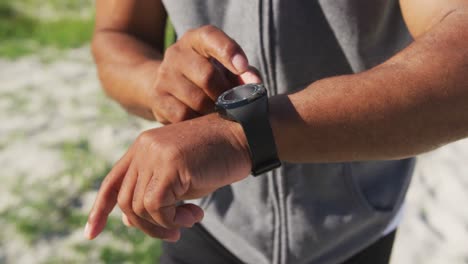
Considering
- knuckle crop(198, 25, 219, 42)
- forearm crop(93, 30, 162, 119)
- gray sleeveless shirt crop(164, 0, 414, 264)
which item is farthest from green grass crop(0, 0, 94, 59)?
knuckle crop(198, 25, 219, 42)

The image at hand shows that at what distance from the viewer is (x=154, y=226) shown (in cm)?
123

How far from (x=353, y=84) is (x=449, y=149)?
3361mm

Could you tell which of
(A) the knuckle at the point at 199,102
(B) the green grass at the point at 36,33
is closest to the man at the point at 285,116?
(A) the knuckle at the point at 199,102

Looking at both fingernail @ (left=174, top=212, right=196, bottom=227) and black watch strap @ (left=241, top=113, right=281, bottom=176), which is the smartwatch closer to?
black watch strap @ (left=241, top=113, right=281, bottom=176)

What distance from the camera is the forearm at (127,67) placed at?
5.32 ft

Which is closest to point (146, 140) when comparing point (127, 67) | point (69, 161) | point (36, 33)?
point (127, 67)

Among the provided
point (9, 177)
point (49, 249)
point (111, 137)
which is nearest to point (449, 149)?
point (111, 137)

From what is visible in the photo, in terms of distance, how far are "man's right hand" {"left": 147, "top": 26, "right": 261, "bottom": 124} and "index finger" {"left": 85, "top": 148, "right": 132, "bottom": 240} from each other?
15cm

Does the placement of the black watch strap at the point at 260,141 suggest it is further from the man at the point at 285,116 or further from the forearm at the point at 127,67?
the forearm at the point at 127,67

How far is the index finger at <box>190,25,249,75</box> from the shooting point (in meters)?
1.20

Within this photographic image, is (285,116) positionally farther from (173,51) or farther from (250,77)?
(173,51)

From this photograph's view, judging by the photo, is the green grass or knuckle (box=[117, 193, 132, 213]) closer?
knuckle (box=[117, 193, 132, 213])

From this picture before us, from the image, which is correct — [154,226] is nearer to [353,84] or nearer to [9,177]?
[353,84]

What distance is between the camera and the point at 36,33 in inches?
248
